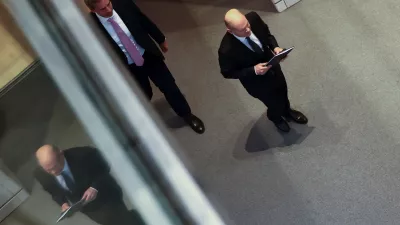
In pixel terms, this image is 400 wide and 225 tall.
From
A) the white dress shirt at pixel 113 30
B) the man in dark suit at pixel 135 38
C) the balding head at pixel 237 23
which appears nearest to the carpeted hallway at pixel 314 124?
the man in dark suit at pixel 135 38

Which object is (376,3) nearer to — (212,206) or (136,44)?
(136,44)

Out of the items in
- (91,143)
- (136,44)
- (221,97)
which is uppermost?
(91,143)

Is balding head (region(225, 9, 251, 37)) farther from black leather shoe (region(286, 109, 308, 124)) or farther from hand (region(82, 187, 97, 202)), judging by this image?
hand (region(82, 187, 97, 202))

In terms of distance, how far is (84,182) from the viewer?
1.43m

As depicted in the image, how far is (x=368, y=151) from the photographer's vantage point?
321cm

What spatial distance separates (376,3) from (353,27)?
0.25 meters

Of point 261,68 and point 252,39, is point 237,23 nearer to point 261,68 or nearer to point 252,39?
point 252,39

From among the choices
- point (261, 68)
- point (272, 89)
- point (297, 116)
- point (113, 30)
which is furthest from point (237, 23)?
point (297, 116)

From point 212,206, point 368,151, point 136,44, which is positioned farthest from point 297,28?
point 212,206

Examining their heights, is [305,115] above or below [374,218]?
above

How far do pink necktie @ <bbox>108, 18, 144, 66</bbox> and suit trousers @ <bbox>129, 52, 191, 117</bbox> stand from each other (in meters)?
0.05

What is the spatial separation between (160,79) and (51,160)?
1852 millimetres

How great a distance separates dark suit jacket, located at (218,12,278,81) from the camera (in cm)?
→ 277

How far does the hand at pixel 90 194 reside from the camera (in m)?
1.41
